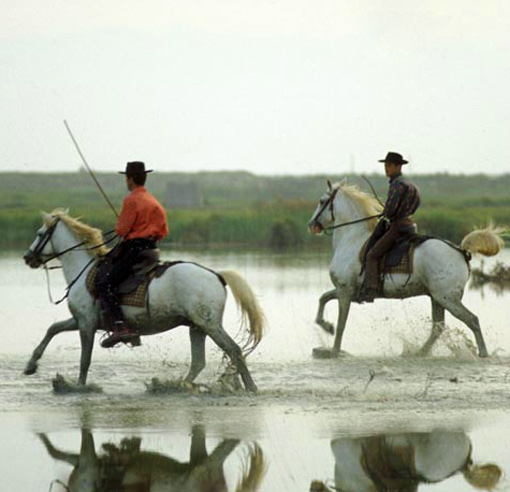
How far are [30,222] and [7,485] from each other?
129 feet

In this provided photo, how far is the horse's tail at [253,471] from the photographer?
8756 millimetres

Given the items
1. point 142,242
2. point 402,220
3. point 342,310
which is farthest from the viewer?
point 342,310

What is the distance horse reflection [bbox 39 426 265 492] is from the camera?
8789 mm

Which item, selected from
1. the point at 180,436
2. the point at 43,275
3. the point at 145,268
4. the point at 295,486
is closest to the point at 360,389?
the point at 145,268

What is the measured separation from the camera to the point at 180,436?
1065cm

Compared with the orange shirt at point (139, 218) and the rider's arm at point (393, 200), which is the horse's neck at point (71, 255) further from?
the rider's arm at point (393, 200)

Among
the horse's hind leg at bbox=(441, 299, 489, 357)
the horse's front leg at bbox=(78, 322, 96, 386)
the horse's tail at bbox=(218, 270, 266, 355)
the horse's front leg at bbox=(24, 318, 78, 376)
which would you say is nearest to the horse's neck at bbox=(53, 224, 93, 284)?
the horse's front leg at bbox=(24, 318, 78, 376)

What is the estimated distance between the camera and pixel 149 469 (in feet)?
30.5

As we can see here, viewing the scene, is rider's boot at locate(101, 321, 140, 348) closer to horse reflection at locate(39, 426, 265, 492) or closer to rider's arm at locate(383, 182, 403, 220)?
horse reflection at locate(39, 426, 265, 492)

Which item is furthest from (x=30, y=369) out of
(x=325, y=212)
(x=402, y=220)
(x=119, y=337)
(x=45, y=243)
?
(x=325, y=212)

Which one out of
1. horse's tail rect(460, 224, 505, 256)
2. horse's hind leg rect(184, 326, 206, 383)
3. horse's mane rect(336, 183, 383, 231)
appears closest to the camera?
horse's hind leg rect(184, 326, 206, 383)

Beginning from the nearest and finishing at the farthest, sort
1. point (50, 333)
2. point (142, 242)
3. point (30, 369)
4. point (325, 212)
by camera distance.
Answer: point (142, 242)
point (50, 333)
point (30, 369)
point (325, 212)

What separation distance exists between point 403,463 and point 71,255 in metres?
5.51

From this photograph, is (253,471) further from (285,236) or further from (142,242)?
(285,236)
